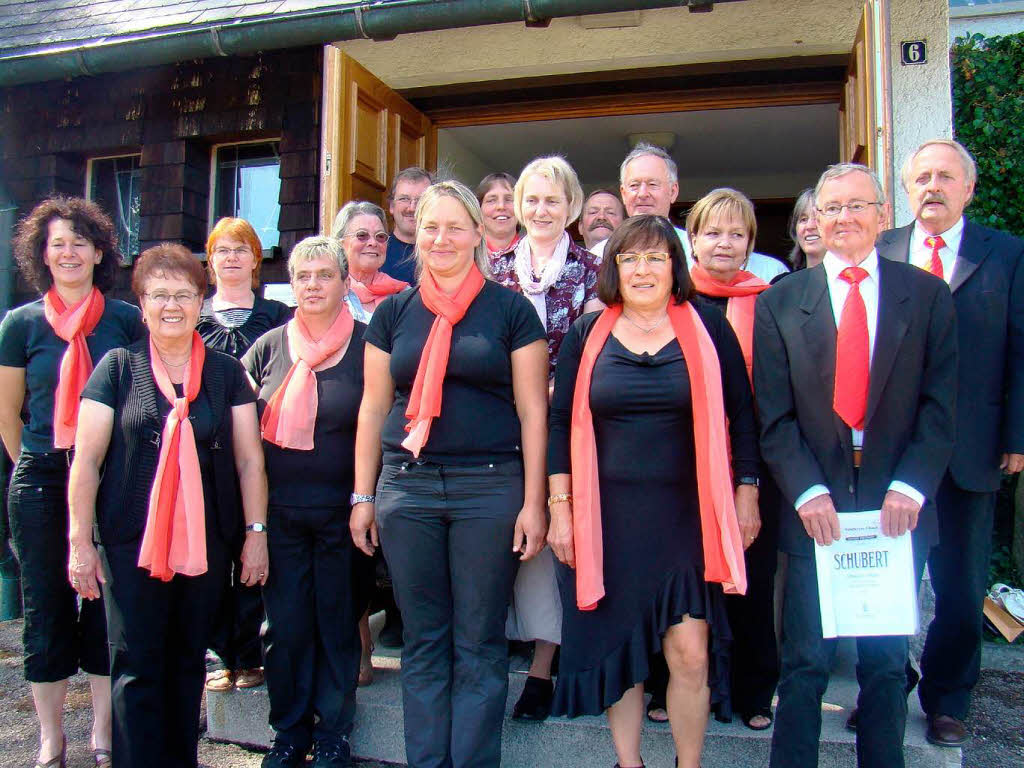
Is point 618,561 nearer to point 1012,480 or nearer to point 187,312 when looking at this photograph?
point 187,312

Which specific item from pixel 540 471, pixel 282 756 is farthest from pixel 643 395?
pixel 282 756

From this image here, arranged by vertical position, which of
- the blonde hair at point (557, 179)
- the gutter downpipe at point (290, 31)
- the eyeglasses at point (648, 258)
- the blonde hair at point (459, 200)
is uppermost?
the gutter downpipe at point (290, 31)

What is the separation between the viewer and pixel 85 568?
2.57 m

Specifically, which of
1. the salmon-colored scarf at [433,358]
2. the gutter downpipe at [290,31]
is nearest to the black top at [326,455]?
the salmon-colored scarf at [433,358]

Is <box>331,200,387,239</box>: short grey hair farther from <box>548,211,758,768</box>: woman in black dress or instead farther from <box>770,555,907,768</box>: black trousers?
<box>770,555,907,768</box>: black trousers

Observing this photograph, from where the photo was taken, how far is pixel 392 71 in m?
5.66

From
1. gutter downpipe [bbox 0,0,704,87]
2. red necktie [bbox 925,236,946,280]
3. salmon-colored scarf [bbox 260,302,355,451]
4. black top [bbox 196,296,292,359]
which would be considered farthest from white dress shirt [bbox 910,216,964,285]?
black top [bbox 196,296,292,359]

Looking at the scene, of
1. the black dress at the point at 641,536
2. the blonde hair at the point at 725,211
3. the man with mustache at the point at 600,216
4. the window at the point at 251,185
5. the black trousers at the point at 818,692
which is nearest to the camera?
the black trousers at the point at 818,692

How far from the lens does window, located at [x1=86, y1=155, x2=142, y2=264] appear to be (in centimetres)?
643

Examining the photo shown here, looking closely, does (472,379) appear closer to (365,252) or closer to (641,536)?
(641,536)

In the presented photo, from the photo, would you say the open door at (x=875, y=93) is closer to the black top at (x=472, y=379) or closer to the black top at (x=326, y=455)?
the black top at (x=472, y=379)

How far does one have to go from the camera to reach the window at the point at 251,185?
6062 mm

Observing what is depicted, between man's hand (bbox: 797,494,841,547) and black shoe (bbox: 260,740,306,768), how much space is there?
187 centimetres

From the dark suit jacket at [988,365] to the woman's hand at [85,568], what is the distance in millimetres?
2807
